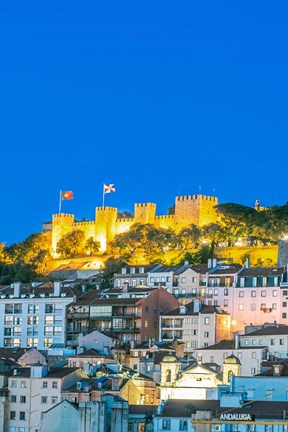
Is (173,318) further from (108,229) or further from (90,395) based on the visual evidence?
(108,229)

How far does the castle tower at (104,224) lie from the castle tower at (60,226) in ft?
10.1

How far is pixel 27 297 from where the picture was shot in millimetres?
94375

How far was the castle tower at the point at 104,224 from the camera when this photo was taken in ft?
393

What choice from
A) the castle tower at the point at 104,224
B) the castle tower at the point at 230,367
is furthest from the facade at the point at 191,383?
the castle tower at the point at 104,224

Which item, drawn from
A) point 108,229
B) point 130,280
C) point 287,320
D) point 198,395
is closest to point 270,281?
point 287,320

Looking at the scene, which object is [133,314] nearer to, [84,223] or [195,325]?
[195,325]

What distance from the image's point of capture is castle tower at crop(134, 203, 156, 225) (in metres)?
119

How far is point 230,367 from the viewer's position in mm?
70375

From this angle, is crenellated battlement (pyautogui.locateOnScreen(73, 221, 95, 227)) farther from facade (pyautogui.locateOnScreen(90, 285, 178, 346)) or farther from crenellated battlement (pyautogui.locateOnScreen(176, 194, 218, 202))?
facade (pyautogui.locateOnScreen(90, 285, 178, 346))

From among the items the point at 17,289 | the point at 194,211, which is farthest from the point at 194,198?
the point at 17,289

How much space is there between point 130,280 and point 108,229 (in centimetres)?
2361

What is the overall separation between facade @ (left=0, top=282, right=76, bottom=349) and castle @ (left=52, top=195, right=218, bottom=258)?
23.4m

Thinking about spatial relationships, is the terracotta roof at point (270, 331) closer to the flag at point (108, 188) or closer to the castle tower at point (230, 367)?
the castle tower at point (230, 367)

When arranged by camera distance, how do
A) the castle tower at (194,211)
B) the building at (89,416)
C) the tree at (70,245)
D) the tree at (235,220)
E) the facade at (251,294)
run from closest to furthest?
the building at (89,416), the facade at (251,294), the tree at (235,220), the castle tower at (194,211), the tree at (70,245)
